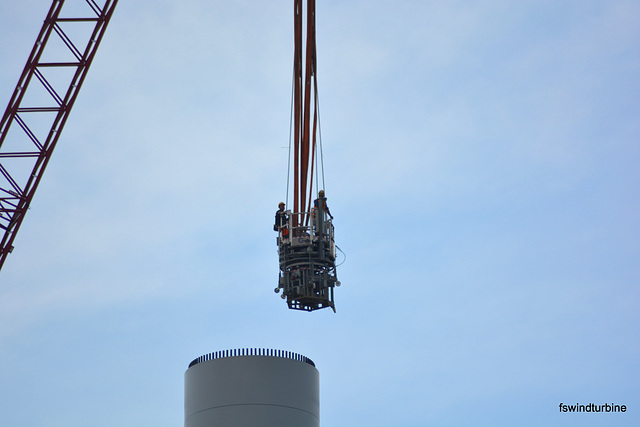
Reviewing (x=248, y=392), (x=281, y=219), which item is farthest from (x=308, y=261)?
(x=248, y=392)

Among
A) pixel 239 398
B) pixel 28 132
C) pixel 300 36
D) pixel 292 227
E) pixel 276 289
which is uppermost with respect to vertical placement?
pixel 300 36

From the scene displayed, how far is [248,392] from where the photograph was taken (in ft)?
192

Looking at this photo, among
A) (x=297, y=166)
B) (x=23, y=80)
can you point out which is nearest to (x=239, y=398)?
(x=297, y=166)

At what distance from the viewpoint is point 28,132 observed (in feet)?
247

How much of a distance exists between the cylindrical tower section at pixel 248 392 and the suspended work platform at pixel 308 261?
27.2 ft

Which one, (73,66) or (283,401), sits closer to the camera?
(283,401)

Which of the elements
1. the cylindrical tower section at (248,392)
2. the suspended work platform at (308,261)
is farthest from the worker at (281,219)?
the cylindrical tower section at (248,392)

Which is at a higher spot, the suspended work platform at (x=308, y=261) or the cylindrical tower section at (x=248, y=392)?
the suspended work platform at (x=308, y=261)

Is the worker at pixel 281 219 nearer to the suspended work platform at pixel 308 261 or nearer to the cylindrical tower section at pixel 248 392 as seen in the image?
the suspended work platform at pixel 308 261

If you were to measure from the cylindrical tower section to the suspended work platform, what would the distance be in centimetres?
828

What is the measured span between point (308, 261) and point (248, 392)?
42.7 feet

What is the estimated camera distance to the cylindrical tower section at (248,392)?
58000 mm

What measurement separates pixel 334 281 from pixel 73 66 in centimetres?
2888

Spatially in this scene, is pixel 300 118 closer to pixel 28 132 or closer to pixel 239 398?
pixel 28 132
